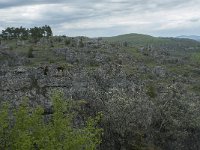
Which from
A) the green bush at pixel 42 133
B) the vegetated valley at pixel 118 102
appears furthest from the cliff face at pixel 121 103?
the green bush at pixel 42 133

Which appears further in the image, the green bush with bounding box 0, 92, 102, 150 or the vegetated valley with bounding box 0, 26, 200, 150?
the vegetated valley with bounding box 0, 26, 200, 150

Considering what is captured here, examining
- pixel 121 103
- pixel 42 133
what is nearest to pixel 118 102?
pixel 121 103

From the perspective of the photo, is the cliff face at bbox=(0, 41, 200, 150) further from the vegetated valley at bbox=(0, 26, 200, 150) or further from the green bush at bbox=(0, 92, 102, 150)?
the green bush at bbox=(0, 92, 102, 150)

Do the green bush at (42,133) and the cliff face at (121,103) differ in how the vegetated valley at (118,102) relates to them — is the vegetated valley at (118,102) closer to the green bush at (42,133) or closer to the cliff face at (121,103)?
the cliff face at (121,103)

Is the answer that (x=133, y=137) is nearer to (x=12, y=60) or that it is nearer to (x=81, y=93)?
(x=81, y=93)

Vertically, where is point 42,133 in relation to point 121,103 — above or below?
above

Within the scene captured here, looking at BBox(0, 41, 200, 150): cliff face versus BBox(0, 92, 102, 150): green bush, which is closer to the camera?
BBox(0, 92, 102, 150): green bush

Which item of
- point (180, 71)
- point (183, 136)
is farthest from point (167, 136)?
point (180, 71)

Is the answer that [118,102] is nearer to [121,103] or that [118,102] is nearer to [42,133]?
[121,103]

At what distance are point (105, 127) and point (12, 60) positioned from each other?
67.2m

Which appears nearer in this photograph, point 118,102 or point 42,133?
point 42,133

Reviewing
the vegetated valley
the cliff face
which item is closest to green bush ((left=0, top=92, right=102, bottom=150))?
the vegetated valley

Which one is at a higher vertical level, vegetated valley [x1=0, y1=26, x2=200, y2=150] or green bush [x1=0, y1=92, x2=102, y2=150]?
green bush [x1=0, y1=92, x2=102, y2=150]

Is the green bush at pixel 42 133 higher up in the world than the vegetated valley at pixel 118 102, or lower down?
higher up
